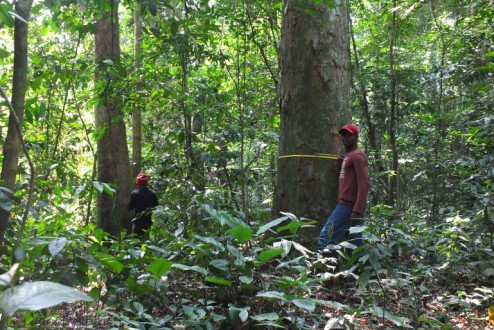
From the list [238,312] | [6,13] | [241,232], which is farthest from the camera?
[241,232]

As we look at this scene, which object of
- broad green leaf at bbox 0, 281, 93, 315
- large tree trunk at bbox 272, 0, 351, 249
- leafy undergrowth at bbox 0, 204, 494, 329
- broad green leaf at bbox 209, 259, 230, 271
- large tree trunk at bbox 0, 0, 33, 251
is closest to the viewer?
broad green leaf at bbox 0, 281, 93, 315

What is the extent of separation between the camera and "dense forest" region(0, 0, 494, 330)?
8.93 feet

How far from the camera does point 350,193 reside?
4.61 m

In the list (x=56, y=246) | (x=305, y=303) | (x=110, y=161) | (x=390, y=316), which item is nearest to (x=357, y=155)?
(x=390, y=316)

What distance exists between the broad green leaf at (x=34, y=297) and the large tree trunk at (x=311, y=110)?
382 cm

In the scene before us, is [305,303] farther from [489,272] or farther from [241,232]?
[489,272]

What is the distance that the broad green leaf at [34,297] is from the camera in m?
0.92

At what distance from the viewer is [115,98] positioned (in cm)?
632

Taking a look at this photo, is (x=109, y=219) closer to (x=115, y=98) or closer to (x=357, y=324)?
(x=115, y=98)

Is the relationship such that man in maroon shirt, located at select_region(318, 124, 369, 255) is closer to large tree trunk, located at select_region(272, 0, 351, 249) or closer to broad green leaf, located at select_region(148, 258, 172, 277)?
large tree trunk, located at select_region(272, 0, 351, 249)

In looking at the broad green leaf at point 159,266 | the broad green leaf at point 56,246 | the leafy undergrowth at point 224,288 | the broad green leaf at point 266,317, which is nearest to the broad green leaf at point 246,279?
the leafy undergrowth at point 224,288

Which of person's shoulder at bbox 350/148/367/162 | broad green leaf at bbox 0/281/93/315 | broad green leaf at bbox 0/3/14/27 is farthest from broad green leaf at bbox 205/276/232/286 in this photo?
person's shoulder at bbox 350/148/367/162

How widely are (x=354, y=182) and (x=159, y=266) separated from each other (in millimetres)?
2470

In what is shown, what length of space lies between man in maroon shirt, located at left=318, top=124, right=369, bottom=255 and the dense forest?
0.64 ft
